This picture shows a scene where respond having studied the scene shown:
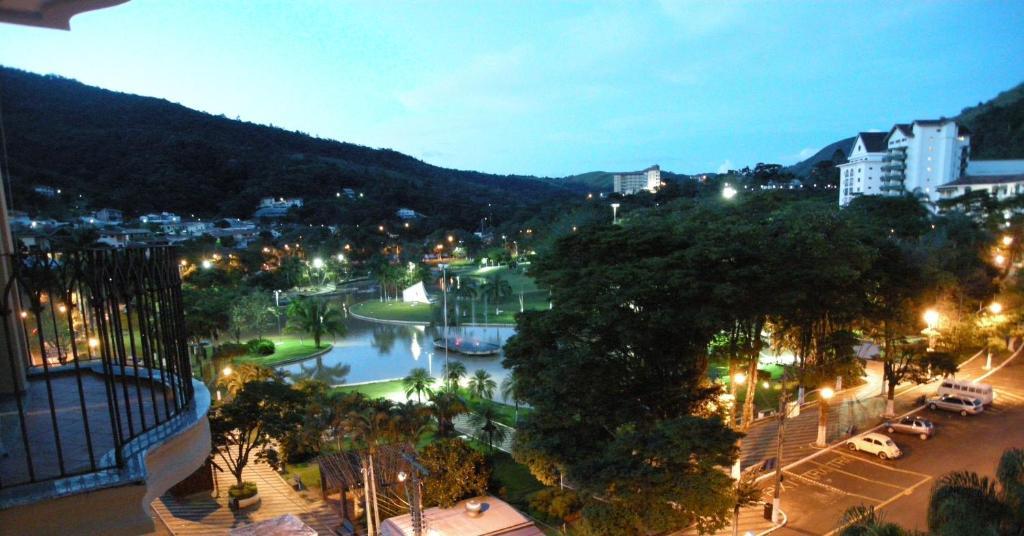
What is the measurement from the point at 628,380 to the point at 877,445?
8.58 m

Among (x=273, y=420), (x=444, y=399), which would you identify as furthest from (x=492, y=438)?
(x=273, y=420)

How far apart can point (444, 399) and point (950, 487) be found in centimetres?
1448

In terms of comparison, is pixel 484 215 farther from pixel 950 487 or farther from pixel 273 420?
pixel 950 487

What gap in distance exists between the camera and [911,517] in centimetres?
1340

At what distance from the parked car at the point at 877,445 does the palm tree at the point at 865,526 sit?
10.6m

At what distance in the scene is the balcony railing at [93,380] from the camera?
362 centimetres

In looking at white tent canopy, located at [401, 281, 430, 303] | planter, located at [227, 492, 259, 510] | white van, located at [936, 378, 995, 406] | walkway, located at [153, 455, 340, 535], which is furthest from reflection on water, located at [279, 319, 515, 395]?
white van, located at [936, 378, 995, 406]


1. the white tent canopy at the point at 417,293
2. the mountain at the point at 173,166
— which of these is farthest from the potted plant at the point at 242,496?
the mountain at the point at 173,166

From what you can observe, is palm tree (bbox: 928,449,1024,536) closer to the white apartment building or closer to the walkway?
the walkway

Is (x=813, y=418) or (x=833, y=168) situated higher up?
(x=833, y=168)

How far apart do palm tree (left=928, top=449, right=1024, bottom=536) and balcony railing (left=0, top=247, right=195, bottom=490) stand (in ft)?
29.8

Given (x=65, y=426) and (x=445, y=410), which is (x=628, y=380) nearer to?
(x=445, y=410)

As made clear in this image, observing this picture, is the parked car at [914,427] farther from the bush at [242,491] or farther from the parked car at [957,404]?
the bush at [242,491]

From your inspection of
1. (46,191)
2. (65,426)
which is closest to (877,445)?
(65,426)
